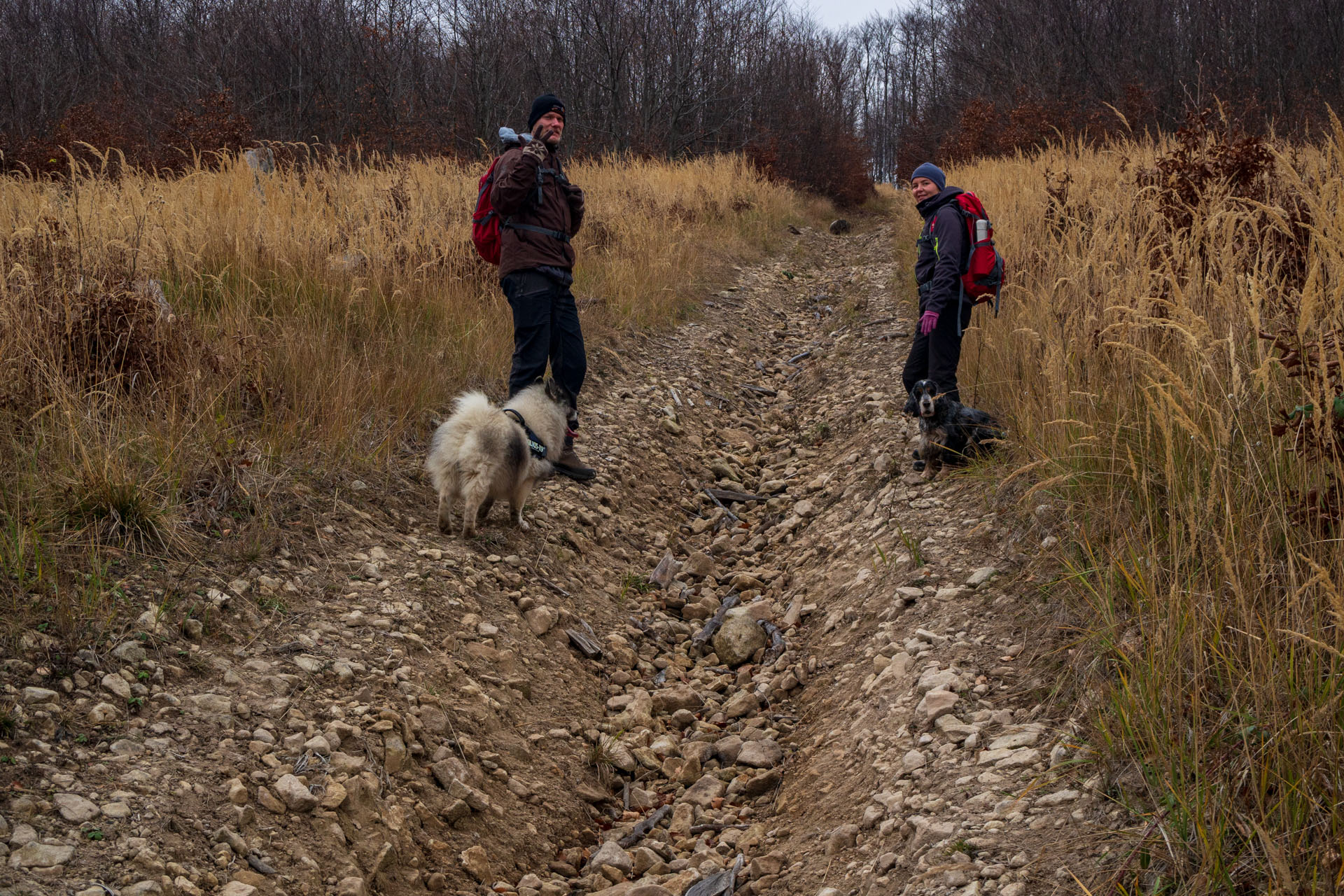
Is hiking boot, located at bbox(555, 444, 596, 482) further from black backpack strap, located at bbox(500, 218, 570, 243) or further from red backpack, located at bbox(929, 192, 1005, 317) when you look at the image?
red backpack, located at bbox(929, 192, 1005, 317)

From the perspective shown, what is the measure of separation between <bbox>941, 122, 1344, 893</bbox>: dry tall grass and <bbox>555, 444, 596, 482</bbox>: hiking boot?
2.72 m

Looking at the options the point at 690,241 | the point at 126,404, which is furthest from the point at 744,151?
the point at 126,404

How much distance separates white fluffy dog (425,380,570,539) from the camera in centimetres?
459

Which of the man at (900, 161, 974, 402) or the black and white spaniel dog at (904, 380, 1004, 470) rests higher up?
the man at (900, 161, 974, 402)

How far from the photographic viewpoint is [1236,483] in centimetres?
264

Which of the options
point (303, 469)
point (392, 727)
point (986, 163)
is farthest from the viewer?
point (986, 163)

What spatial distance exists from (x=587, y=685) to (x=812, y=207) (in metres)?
20.4

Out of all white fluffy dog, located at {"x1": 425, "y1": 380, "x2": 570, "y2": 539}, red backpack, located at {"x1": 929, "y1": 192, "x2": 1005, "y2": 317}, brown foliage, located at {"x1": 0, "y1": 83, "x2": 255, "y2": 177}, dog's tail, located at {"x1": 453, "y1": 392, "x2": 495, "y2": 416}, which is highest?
brown foliage, located at {"x1": 0, "y1": 83, "x2": 255, "y2": 177}

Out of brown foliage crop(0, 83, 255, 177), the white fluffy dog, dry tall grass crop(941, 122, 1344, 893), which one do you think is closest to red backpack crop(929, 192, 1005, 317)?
dry tall grass crop(941, 122, 1344, 893)

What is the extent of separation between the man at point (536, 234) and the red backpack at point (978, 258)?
239 cm

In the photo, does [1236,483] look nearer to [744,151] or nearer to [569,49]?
[744,151]

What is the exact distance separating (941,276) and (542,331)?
2.50 metres

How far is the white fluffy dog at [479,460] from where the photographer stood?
181 inches

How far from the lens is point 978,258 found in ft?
17.1
